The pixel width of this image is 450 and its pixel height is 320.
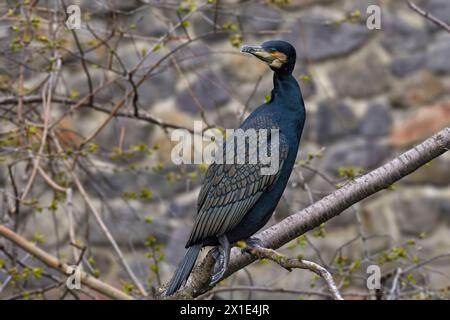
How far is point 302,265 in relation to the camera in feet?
7.55

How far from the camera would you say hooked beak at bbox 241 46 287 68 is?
2.78m

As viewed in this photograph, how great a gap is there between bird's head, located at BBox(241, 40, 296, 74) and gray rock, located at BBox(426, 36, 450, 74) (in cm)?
226

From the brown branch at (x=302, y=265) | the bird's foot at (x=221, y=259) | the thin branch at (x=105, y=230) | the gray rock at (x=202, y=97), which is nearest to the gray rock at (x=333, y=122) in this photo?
the gray rock at (x=202, y=97)

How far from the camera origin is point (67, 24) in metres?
3.45

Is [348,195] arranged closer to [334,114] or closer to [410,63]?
[334,114]

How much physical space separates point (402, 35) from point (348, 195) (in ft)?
8.28

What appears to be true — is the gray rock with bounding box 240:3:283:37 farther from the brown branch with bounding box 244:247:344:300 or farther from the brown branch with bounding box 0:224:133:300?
the brown branch with bounding box 244:247:344:300

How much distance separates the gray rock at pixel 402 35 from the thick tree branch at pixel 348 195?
7.93 ft

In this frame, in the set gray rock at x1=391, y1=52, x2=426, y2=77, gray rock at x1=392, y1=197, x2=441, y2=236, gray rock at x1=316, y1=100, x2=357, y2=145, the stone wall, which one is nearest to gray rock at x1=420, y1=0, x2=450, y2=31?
the stone wall

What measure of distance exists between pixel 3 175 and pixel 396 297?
8.13 ft

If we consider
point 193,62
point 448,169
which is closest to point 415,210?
point 448,169

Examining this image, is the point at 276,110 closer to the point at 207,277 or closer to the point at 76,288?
the point at 207,277

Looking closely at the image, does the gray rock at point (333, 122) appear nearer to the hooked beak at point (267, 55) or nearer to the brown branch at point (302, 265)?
the hooked beak at point (267, 55)

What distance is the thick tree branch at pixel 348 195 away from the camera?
2.62 metres
